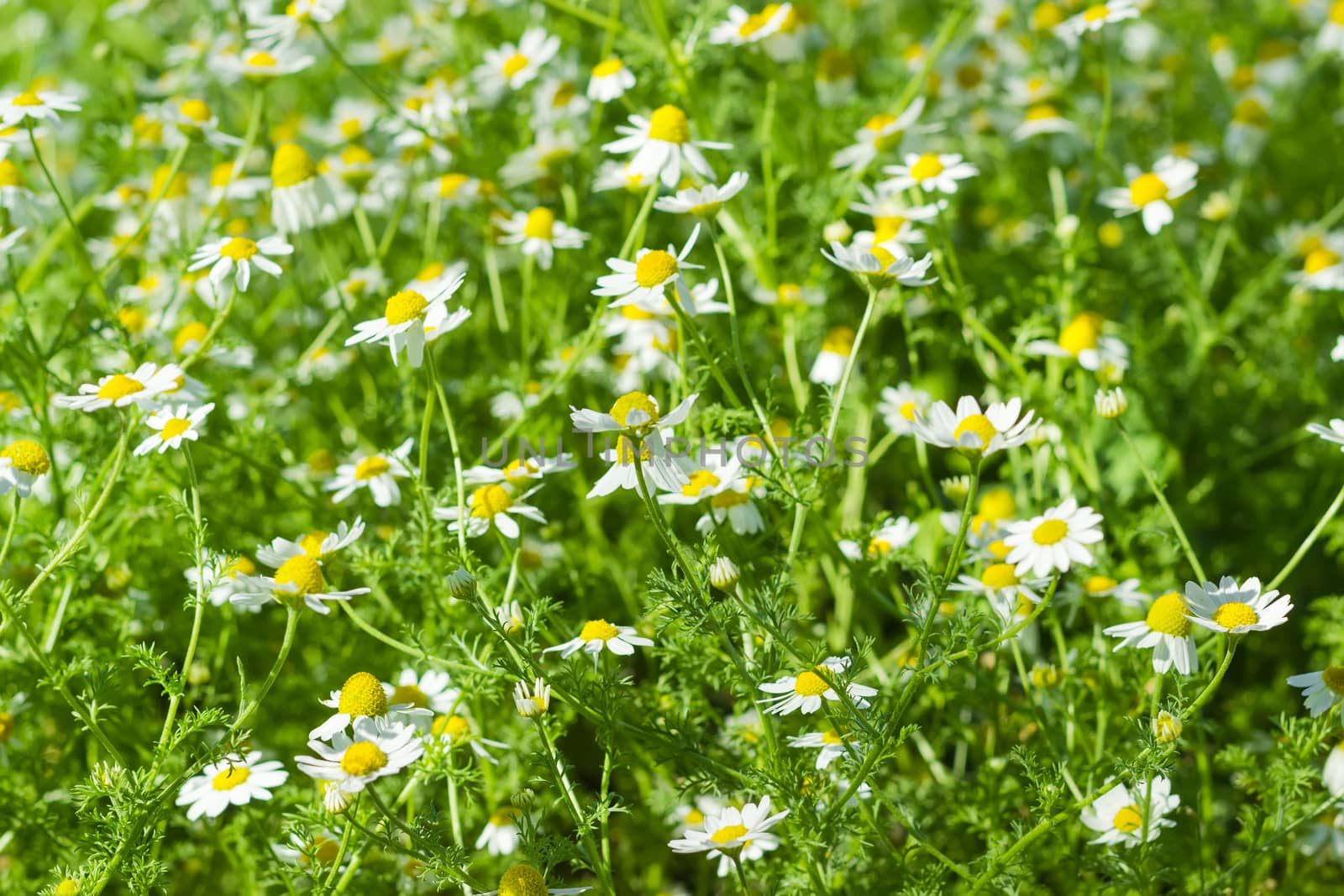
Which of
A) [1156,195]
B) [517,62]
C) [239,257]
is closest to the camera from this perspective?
[239,257]

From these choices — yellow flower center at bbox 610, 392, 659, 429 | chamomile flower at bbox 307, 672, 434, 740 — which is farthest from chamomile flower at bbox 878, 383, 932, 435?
chamomile flower at bbox 307, 672, 434, 740

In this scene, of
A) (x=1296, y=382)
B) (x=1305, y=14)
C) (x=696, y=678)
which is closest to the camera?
(x=696, y=678)

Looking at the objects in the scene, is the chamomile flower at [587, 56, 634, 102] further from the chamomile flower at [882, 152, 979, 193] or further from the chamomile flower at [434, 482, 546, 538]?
the chamomile flower at [434, 482, 546, 538]

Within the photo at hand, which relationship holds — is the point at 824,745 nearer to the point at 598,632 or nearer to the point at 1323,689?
the point at 598,632

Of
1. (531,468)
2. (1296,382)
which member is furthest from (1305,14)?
(531,468)

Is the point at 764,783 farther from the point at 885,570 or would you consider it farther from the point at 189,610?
the point at 189,610

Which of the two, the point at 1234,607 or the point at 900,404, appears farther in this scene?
the point at 900,404

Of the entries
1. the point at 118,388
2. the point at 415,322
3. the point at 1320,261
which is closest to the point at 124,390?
the point at 118,388
